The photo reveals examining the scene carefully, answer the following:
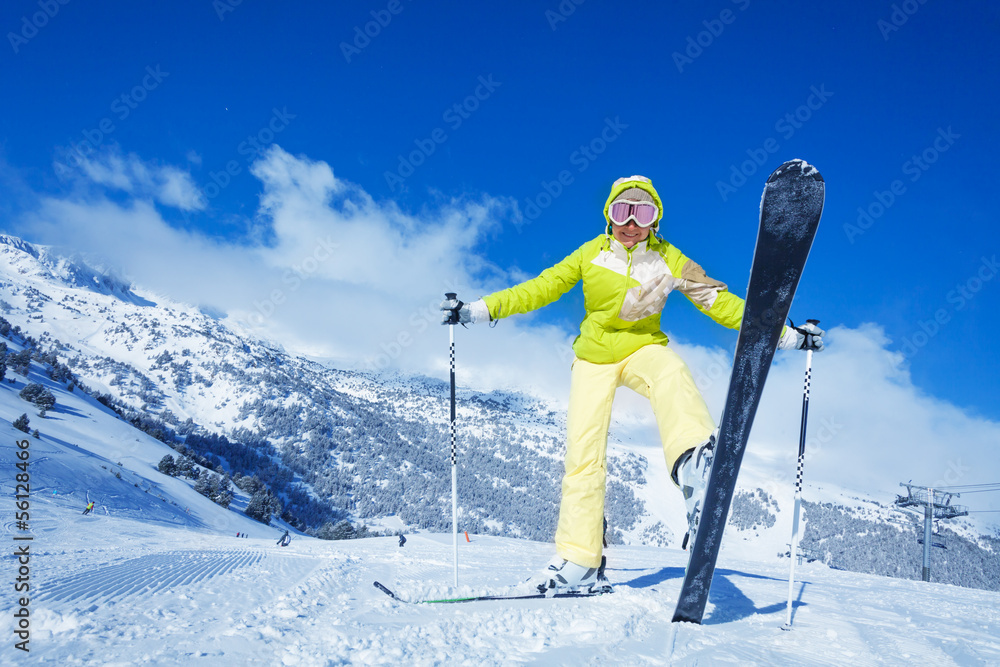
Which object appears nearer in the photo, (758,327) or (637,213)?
(758,327)

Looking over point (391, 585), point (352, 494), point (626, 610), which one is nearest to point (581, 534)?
point (626, 610)

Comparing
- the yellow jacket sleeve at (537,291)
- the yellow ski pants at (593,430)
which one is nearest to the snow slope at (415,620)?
the yellow ski pants at (593,430)

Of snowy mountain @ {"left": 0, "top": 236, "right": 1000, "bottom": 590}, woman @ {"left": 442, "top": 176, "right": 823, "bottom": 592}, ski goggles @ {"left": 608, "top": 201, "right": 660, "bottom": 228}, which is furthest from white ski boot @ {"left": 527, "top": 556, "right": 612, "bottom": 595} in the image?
snowy mountain @ {"left": 0, "top": 236, "right": 1000, "bottom": 590}

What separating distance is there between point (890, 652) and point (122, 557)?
5827 millimetres

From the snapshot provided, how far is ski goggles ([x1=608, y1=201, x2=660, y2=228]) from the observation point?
155 inches

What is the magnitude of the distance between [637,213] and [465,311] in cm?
165

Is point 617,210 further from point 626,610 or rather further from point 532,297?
point 626,610

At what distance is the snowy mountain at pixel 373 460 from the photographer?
52.6m

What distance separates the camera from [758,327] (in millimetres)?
2930

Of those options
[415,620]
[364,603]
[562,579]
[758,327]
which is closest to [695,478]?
[758,327]

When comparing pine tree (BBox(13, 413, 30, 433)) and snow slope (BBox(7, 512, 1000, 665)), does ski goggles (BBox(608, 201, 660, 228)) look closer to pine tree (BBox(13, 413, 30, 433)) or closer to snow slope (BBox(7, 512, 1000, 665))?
snow slope (BBox(7, 512, 1000, 665))

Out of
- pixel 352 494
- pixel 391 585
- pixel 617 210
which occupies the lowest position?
pixel 352 494

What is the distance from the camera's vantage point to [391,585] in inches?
153

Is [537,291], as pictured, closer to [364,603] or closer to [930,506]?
[364,603]
